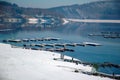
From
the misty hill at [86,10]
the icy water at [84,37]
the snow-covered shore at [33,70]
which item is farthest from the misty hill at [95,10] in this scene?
the snow-covered shore at [33,70]

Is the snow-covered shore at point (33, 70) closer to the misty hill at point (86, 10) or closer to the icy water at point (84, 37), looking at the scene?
the misty hill at point (86, 10)

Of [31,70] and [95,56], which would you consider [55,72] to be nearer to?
[31,70]

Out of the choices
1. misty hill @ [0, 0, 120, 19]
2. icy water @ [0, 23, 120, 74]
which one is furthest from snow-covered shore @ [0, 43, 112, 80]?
icy water @ [0, 23, 120, 74]

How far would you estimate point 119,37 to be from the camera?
624 centimetres

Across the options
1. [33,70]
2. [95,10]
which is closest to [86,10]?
[95,10]

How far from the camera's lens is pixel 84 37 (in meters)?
8.59

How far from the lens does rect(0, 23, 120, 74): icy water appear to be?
5953mm

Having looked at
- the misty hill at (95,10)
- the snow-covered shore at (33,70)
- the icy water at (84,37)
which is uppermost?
the misty hill at (95,10)

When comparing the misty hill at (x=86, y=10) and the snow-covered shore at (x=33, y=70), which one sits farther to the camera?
the misty hill at (x=86, y=10)

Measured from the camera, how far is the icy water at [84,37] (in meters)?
5.95

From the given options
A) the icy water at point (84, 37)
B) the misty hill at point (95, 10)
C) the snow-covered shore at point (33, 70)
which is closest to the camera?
the snow-covered shore at point (33, 70)

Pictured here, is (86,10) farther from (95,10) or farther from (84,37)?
(84,37)

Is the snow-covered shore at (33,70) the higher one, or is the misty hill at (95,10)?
the misty hill at (95,10)

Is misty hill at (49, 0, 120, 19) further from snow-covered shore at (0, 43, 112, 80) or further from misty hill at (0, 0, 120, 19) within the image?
snow-covered shore at (0, 43, 112, 80)
